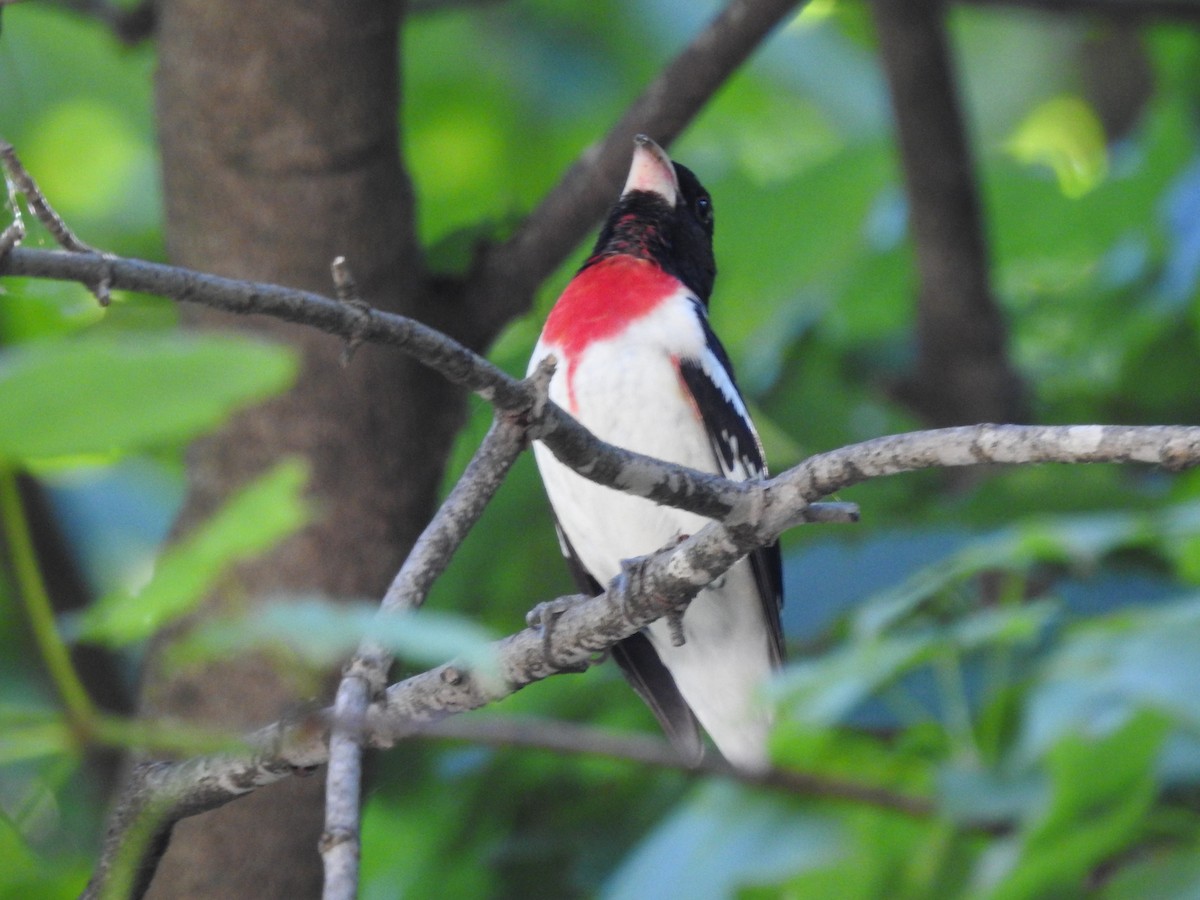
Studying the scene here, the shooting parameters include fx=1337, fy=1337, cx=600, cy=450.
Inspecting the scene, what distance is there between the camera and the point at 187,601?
716mm

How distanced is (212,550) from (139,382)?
173 mm

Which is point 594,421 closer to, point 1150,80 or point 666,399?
point 666,399

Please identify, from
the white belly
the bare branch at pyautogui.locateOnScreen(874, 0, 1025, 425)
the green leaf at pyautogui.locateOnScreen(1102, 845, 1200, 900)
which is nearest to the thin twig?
the white belly

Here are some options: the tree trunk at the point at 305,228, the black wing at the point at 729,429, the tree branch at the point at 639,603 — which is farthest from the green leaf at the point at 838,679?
the tree trunk at the point at 305,228

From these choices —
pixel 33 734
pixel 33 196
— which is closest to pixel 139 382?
pixel 33 734

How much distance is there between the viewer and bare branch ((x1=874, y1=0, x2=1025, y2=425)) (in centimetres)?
376

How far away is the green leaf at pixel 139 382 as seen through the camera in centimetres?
52

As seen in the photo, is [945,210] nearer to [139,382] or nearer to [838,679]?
[838,679]

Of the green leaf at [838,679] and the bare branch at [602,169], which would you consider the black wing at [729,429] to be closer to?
the bare branch at [602,169]

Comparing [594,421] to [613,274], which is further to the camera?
[613,274]

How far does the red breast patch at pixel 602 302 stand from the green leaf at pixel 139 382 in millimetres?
1808

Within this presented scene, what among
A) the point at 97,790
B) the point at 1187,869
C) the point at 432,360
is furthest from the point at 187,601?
the point at 97,790

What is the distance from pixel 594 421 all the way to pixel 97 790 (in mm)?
1654

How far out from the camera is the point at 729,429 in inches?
95.1
